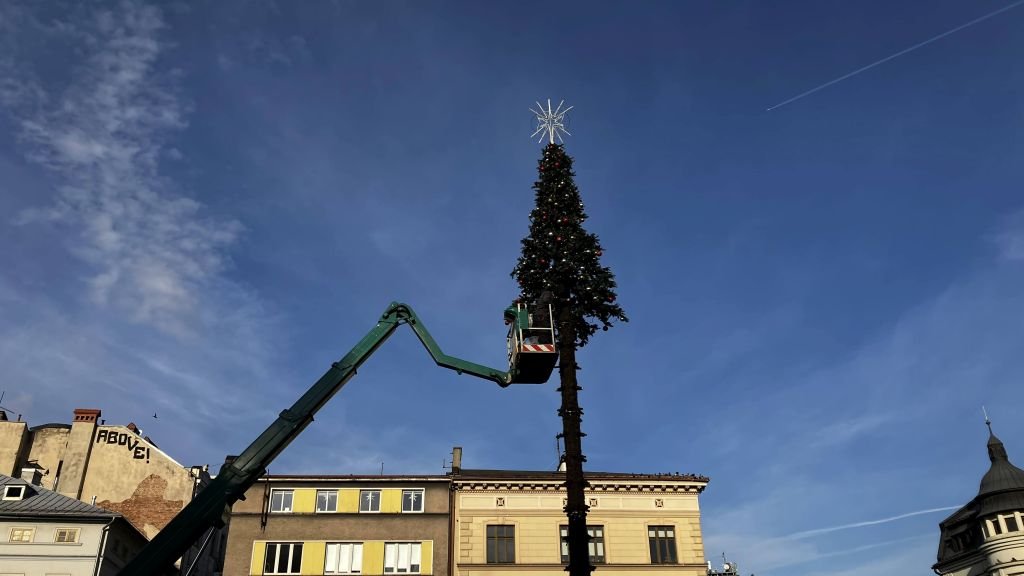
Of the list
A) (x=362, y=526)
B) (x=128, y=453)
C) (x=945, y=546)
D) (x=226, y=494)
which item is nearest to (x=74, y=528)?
(x=128, y=453)

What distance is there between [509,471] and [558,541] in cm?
526

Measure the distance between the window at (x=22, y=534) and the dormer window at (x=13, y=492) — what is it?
207 centimetres

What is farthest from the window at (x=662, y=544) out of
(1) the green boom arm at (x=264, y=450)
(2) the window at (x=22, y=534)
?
(2) the window at (x=22, y=534)

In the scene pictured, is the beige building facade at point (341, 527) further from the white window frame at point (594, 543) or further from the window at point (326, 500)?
the white window frame at point (594, 543)

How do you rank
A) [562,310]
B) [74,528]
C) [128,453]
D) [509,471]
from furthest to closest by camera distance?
[128,453] → [509,471] → [74,528] → [562,310]

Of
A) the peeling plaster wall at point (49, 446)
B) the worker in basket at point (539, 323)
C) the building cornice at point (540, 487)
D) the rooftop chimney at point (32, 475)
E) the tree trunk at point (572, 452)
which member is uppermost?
the peeling plaster wall at point (49, 446)

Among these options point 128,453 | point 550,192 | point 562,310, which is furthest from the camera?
point 128,453

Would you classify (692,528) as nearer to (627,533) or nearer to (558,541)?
(627,533)

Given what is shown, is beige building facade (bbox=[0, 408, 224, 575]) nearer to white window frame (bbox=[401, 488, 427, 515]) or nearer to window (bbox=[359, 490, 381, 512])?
window (bbox=[359, 490, 381, 512])

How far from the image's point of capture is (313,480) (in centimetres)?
4688

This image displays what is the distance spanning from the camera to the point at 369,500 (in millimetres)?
46906

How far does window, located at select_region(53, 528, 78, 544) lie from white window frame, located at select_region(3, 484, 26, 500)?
3295 millimetres

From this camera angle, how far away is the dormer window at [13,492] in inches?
1689

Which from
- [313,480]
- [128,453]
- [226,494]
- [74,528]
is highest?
[128,453]
